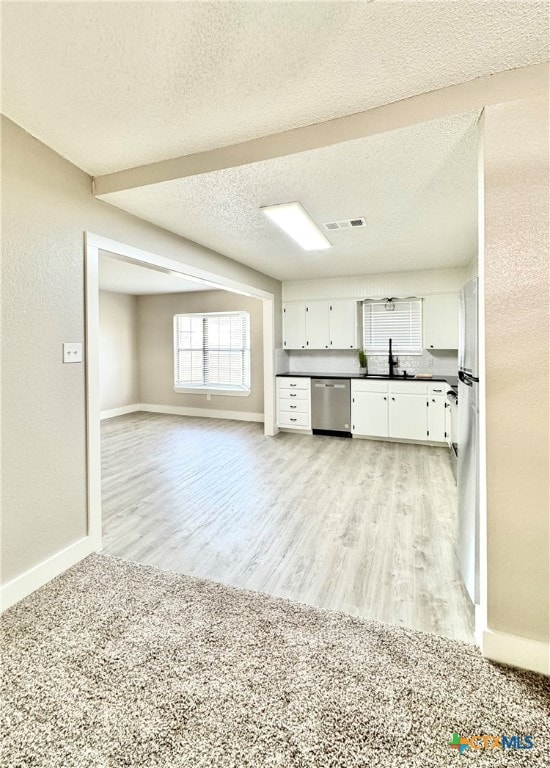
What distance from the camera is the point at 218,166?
2.11m

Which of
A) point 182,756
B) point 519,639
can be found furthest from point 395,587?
point 182,756

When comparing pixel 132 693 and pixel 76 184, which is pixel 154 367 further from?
pixel 132 693

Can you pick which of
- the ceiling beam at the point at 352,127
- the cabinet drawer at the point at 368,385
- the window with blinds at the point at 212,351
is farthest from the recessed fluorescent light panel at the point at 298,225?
the window with blinds at the point at 212,351

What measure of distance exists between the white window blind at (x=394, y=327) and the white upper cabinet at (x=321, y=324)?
261 millimetres

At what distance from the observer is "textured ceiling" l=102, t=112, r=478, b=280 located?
1916mm

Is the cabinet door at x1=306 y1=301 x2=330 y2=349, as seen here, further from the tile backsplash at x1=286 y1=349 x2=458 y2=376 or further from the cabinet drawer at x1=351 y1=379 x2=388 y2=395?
the cabinet drawer at x1=351 y1=379 x2=388 y2=395

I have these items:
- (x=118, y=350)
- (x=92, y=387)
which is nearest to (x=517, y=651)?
(x=92, y=387)

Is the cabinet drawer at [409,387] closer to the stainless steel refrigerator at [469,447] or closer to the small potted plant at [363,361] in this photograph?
the small potted plant at [363,361]

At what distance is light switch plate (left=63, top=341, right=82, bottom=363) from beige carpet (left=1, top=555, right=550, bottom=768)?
1.37 meters

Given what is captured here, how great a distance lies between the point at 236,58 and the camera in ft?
4.73

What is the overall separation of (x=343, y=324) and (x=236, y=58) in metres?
4.40

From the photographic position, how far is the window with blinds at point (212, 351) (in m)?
6.79

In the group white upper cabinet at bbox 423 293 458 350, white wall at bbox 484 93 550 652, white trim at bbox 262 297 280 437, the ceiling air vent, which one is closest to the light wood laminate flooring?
white wall at bbox 484 93 550 652

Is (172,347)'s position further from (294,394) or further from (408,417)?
(408,417)
